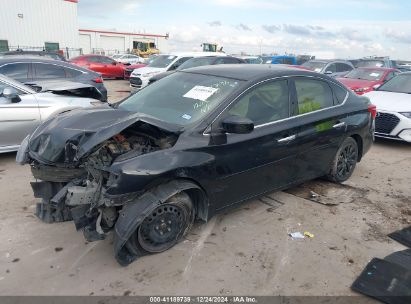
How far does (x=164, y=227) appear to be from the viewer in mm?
3318

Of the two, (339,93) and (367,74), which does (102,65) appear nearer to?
(367,74)

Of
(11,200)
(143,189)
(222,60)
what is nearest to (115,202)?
(143,189)

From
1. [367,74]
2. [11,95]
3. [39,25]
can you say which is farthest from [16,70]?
[39,25]

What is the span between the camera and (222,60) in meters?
14.1

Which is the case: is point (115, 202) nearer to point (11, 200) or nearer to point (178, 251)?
point (178, 251)

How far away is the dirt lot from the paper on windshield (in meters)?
1.40

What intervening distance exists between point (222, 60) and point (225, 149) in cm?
1127

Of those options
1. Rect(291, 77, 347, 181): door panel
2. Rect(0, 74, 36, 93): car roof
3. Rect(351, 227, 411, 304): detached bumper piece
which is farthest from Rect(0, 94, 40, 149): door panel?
Rect(351, 227, 411, 304): detached bumper piece

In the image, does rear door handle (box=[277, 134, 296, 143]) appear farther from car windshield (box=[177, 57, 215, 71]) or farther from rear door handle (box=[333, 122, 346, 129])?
car windshield (box=[177, 57, 215, 71])

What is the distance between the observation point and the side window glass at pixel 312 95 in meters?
4.28

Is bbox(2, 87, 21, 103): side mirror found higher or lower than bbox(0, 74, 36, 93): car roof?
lower

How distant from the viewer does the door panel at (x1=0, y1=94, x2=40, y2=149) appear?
5414 mm

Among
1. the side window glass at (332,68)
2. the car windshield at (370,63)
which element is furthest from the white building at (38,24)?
the car windshield at (370,63)

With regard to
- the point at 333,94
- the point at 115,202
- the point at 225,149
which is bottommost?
the point at 115,202
